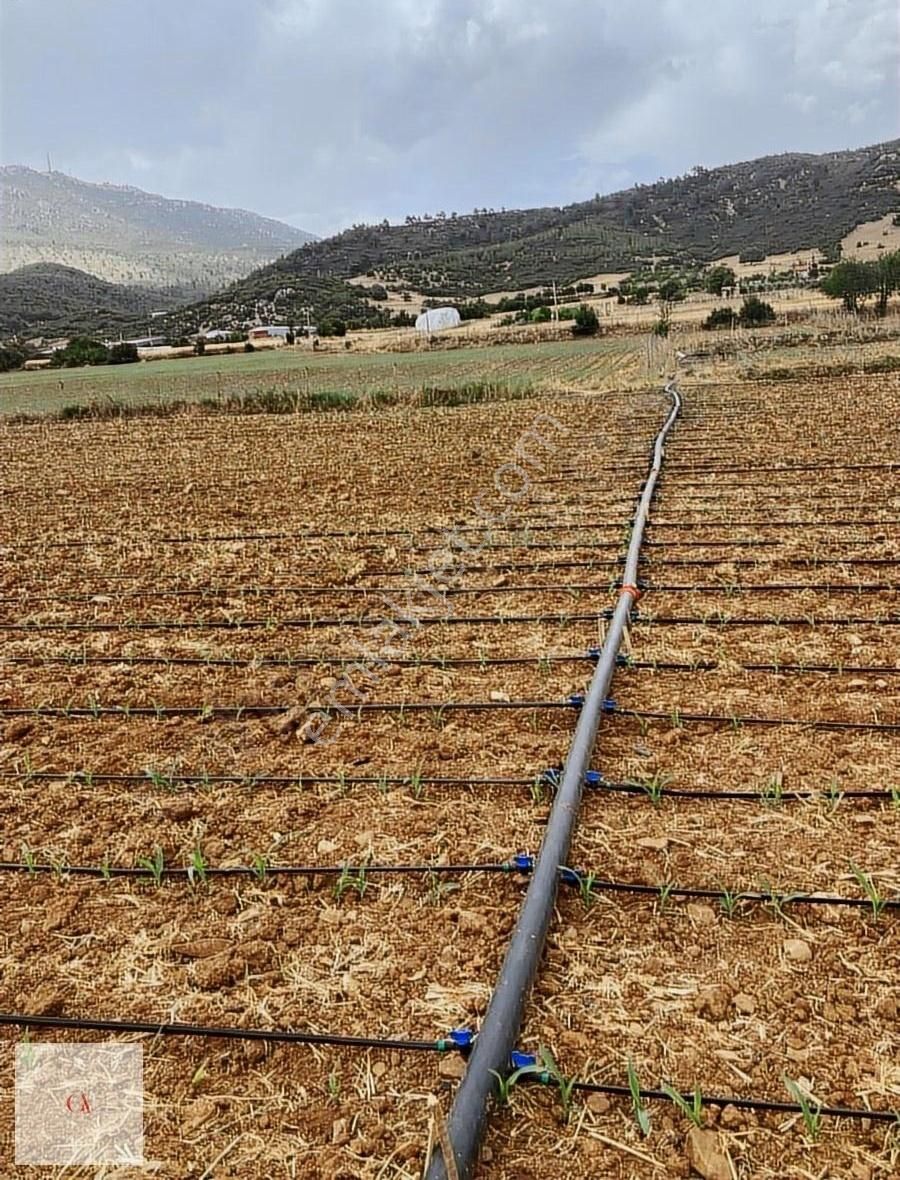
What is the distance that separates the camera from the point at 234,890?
221 cm

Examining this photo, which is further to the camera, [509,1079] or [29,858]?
[29,858]

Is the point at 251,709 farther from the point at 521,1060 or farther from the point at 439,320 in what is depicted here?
the point at 439,320

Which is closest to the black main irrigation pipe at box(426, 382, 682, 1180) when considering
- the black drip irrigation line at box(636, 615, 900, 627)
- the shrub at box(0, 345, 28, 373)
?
the black drip irrigation line at box(636, 615, 900, 627)

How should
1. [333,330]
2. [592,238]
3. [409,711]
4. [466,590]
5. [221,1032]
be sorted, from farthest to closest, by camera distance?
1. [592,238]
2. [333,330]
3. [466,590]
4. [409,711]
5. [221,1032]

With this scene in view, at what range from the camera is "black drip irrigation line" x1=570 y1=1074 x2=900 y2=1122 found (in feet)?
4.79

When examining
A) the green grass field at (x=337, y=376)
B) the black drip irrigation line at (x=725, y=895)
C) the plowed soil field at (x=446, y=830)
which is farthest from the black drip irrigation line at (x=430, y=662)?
the green grass field at (x=337, y=376)

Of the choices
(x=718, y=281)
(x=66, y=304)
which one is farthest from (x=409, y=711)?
(x=66, y=304)

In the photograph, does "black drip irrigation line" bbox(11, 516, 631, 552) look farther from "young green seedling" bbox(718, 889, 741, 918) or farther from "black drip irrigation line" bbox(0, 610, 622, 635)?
"young green seedling" bbox(718, 889, 741, 918)

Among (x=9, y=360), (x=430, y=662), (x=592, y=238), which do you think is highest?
(x=592, y=238)

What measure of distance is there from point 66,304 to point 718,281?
6535 cm

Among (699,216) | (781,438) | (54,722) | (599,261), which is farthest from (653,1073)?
(699,216)

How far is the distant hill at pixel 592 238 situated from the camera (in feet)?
226

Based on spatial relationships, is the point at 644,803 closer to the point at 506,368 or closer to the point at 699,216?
the point at 506,368

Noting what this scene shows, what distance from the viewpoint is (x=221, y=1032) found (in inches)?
68.2
